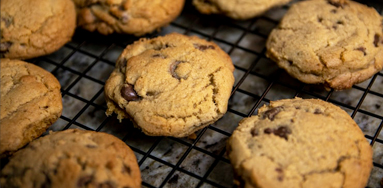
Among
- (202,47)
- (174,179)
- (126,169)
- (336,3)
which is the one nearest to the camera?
(126,169)

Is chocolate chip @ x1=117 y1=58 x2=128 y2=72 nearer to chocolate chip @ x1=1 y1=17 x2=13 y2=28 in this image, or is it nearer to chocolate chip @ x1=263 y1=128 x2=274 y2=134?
chocolate chip @ x1=1 y1=17 x2=13 y2=28

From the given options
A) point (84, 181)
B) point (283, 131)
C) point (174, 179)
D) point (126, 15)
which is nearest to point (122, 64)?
point (126, 15)

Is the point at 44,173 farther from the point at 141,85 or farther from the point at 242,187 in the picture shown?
the point at 242,187

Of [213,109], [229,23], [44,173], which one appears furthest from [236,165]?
[229,23]

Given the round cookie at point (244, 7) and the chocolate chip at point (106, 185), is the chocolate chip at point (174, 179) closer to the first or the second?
the chocolate chip at point (106, 185)

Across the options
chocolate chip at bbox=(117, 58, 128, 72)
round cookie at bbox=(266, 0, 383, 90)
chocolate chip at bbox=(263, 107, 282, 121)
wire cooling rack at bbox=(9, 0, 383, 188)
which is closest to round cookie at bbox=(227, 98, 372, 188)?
chocolate chip at bbox=(263, 107, 282, 121)

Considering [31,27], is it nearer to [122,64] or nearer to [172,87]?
[122,64]
